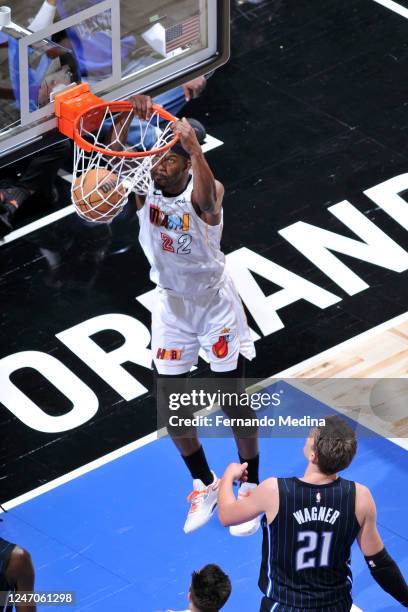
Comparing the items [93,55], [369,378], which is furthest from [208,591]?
[93,55]

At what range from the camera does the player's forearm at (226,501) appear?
7.29 meters

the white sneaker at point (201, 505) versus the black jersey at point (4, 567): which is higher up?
the black jersey at point (4, 567)

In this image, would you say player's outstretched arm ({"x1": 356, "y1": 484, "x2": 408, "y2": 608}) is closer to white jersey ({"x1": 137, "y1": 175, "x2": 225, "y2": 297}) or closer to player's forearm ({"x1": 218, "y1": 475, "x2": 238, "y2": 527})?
player's forearm ({"x1": 218, "y1": 475, "x2": 238, "y2": 527})

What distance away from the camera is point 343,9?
13969mm

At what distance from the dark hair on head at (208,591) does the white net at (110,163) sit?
249cm

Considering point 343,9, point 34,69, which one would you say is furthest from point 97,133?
point 343,9

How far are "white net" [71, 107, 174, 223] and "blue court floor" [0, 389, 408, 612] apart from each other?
1.73 meters

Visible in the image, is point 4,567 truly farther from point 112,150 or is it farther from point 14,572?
point 112,150

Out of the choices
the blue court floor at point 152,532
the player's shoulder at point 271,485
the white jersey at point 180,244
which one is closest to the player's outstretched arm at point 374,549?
the player's shoulder at point 271,485

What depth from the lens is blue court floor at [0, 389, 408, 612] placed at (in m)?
8.58

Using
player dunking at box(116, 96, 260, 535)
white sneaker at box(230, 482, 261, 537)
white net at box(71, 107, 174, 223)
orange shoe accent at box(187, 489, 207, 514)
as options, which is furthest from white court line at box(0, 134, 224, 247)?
white sneaker at box(230, 482, 261, 537)

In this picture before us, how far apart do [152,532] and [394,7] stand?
6813 millimetres

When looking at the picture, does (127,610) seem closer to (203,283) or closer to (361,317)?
(203,283)

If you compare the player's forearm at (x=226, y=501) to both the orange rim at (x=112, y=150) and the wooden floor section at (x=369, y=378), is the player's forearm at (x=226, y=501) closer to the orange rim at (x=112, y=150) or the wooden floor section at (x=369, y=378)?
the orange rim at (x=112, y=150)
